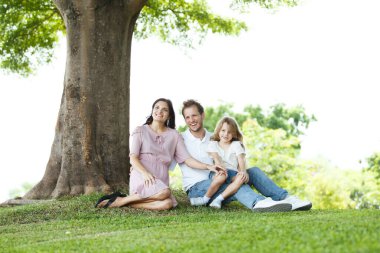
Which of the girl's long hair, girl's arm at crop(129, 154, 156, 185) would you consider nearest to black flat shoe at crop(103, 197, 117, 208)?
girl's arm at crop(129, 154, 156, 185)

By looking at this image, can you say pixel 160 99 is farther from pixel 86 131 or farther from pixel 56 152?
pixel 56 152

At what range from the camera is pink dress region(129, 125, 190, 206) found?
8820 millimetres

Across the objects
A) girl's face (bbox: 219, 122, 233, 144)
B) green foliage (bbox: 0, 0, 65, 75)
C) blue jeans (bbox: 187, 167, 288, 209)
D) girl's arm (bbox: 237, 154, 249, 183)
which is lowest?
blue jeans (bbox: 187, 167, 288, 209)

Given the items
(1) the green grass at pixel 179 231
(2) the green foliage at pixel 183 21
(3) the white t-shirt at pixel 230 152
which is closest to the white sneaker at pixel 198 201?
(1) the green grass at pixel 179 231

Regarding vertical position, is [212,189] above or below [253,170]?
below

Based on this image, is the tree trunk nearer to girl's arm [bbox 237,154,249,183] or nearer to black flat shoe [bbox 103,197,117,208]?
black flat shoe [bbox 103,197,117,208]

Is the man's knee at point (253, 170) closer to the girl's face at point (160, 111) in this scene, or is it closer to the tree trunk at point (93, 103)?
the girl's face at point (160, 111)

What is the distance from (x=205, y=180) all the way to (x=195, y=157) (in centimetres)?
41

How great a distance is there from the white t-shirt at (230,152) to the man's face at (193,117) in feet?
1.25

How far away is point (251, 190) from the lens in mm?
8398

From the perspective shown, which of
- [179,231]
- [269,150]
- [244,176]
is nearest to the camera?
[179,231]

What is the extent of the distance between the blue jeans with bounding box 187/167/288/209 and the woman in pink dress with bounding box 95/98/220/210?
32 centimetres

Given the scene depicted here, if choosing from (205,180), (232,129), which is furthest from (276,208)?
(232,129)

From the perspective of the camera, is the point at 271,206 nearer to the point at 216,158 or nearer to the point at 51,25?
the point at 216,158
